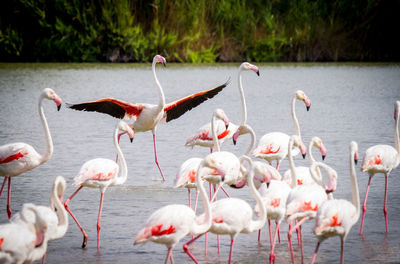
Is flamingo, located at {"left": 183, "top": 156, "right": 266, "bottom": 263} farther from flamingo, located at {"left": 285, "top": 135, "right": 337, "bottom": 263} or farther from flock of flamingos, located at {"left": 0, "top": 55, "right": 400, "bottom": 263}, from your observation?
flamingo, located at {"left": 285, "top": 135, "right": 337, "bottom": 263}

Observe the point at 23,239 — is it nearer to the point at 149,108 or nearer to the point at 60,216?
the point at 60,216

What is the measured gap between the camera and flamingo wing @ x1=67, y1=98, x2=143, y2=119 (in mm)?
8133

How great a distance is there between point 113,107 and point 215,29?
55.3 feet

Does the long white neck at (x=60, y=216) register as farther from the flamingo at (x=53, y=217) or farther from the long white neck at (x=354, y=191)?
the long white neck at (x=354, y=191)

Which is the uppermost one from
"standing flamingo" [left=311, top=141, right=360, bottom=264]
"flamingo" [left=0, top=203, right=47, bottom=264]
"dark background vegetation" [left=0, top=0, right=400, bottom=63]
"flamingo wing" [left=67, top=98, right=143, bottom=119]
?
"dark background vegetation" [left=0, top=0, right=400, bottom=63]

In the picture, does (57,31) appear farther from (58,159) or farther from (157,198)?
(157,198)

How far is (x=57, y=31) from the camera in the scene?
25.1m

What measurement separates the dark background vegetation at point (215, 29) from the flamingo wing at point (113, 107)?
15849mm

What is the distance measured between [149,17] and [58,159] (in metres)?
17.2

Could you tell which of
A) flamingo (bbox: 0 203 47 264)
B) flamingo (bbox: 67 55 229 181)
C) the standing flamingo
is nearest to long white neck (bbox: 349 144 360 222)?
the standing flamingo

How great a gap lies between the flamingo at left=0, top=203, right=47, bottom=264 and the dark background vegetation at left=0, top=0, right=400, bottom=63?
66.6 feet

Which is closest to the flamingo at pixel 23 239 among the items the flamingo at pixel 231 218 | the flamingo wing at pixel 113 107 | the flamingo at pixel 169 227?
the flamingo at pixel 169 227

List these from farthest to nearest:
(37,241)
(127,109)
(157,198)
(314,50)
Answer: (314,50), (127,109), (157,198), (37,241)

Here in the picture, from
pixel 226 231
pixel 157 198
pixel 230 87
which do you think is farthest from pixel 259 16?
pixel 226 231
